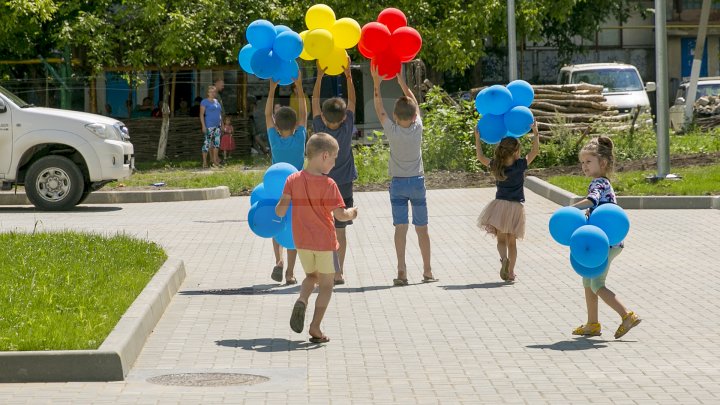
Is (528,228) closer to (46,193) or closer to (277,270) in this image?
(277,270)

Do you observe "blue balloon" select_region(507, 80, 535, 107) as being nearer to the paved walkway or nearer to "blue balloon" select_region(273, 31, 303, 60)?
the paved walkway

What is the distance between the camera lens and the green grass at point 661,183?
1980 centimetres

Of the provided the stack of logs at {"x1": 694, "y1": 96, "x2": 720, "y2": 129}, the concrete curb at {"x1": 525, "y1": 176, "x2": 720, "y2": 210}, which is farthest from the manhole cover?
the stack of logs at {"x1": 694, "y1": 96, "x2": 720, "y2": 129}

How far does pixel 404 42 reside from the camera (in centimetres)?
1223

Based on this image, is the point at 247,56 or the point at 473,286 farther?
the point at 473,286

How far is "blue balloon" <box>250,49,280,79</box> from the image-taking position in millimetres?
11867

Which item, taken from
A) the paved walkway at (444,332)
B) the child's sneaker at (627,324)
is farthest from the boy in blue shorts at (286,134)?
the child's sneaker at (627,324)

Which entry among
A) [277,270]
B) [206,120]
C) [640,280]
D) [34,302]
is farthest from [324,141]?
[206,120]

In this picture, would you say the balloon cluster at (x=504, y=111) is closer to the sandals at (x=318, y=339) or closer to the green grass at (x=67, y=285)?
the green grass at (x=67, y=285)

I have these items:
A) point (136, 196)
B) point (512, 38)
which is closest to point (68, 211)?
point (136, 196)

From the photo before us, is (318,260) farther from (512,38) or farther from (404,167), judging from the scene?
(512,38)

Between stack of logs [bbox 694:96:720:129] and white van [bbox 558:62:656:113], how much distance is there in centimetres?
137

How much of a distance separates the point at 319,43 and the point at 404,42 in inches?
30.2

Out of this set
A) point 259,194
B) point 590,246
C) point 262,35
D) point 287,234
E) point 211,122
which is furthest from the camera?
point 211,122
